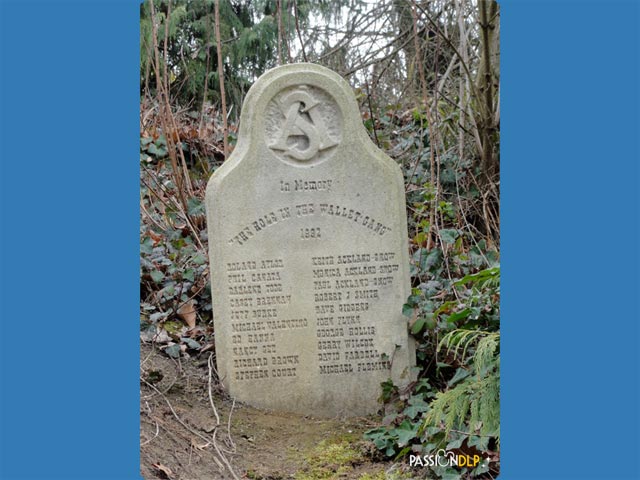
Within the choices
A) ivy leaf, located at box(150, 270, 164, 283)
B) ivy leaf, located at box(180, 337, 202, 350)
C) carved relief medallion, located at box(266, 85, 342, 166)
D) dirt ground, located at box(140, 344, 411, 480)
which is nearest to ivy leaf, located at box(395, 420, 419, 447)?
dirt ground, located at box(140, 344, 411, 480)

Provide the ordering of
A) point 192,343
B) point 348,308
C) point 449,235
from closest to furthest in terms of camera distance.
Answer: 1. point 348,308
2. point 192,343
3. point 449,235

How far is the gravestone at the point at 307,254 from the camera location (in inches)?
202

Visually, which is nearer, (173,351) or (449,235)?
(173,351)

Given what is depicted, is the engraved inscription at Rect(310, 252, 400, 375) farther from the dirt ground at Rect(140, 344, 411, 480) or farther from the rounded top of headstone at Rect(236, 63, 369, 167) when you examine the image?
the rounded top of headstone at Rect(236, 63, 369, 167)

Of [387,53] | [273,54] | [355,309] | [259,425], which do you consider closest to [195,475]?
[259,425]

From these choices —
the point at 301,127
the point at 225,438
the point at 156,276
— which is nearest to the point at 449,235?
the point at 301,127

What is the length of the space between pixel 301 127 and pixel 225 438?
5.88ft

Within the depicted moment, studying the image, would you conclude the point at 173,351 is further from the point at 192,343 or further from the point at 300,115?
the point at 300,115

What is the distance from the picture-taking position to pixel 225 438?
4.82 metres

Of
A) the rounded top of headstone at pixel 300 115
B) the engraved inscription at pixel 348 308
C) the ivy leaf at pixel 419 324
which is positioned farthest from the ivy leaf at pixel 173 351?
the ivy leaf at pixel 419 324

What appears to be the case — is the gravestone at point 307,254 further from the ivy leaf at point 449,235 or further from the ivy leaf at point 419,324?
the ivy leaf at point 449,235

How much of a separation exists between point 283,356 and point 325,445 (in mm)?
613

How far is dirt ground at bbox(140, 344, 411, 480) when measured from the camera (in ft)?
14.7

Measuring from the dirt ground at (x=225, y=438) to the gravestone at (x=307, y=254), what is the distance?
16cm
